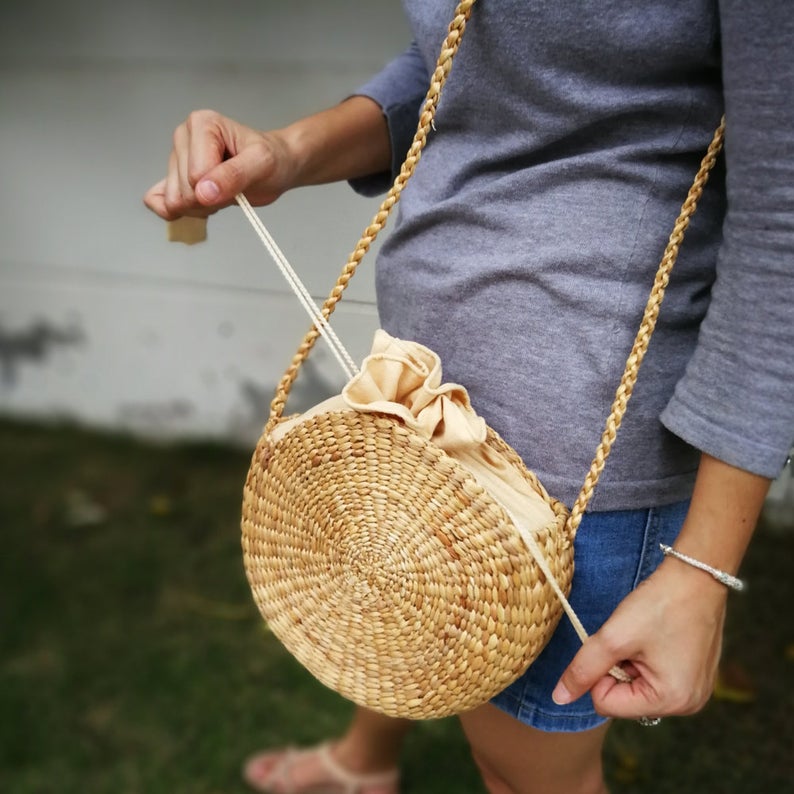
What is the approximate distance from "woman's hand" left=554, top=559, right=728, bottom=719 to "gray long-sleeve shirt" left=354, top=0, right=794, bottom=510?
11 cm

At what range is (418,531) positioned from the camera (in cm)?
69

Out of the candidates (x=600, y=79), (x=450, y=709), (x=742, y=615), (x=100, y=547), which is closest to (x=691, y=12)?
(x=600, y=79)

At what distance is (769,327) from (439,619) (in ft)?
1.09

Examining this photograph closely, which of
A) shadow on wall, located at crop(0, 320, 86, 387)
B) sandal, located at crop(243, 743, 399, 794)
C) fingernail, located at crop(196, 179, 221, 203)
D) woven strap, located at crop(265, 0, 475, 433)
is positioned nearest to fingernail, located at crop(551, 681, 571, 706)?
woven strap, located at crop(265, 0, 475, 433)

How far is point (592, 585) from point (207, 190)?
0.50 m

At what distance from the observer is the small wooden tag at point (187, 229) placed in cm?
93

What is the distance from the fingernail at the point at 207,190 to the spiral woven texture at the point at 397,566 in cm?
24

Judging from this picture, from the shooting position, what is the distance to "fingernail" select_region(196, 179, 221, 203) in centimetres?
79

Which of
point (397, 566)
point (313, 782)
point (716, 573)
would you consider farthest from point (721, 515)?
point (313, 782)

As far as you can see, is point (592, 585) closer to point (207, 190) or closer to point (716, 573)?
point (716, 573)

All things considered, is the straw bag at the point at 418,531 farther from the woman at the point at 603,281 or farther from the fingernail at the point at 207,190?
the fingernail at the point at 207,190

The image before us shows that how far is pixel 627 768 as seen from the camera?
1.47 m

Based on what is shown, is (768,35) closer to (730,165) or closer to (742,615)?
(730,165)

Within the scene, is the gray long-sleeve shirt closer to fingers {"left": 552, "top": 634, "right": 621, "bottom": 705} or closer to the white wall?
fingers {"left": 552, "top": 634, "right": 621, "bottom": 705}
